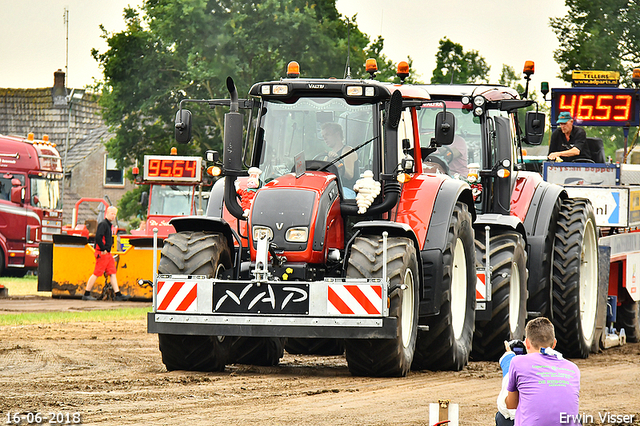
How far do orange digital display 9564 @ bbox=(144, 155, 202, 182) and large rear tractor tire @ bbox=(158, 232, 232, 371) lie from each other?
18.9 meters

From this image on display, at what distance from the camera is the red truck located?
3117cm

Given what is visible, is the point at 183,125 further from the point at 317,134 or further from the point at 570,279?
the point at 570,279

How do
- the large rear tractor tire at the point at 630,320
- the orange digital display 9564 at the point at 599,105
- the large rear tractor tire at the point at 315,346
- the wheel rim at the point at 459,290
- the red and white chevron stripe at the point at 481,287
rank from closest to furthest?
1. the wheel rim at the point at 459,290
2. the red and white chevron stripe at the point at 481,287
3. the large rear tractor tire at the point at 315,346
4. the large rear tractor tire at the point at 630,320
5. the orange digital display 9564 at the point at 599,105

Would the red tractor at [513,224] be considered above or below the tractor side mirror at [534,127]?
below

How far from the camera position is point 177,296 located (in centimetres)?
981

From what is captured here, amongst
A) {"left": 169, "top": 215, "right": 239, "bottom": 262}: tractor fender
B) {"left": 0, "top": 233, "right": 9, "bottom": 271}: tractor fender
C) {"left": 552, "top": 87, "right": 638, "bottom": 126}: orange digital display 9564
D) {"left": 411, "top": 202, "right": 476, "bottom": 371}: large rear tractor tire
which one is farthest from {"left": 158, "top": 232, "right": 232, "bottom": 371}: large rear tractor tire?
{"left": 0, "top": 233, "right": 9, "bottom": 271}: tractor fender

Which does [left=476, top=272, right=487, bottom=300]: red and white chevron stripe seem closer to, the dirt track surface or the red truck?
the dirt track surface

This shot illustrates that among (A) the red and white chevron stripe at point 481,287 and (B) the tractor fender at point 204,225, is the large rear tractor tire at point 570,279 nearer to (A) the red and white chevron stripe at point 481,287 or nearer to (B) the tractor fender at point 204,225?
(A) the red and white chevron stripe at point 481,287

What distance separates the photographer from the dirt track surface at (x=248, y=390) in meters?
7.70

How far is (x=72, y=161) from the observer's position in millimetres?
58562

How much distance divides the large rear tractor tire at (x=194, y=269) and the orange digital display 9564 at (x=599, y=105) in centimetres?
1064

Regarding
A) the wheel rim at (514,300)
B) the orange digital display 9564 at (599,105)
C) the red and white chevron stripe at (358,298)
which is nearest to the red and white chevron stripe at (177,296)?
the red and white chevron stripe at (358,298)

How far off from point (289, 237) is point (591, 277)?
6.19 metres

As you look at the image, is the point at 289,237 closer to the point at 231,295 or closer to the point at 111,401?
the point at 231,295
